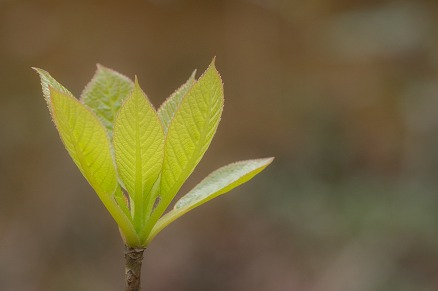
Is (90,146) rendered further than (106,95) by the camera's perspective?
No

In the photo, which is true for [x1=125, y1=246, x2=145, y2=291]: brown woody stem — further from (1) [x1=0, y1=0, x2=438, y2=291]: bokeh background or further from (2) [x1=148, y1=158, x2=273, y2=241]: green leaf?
(1) [x1=0, y1=0, x2=438, y2=291]: bokeh background

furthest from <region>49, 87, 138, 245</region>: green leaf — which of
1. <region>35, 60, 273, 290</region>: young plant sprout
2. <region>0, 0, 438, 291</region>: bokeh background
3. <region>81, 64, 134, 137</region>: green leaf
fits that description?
<region>0, 0, 438, 291</region>: bokeh background

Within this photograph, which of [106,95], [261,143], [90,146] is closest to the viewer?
[90,146]

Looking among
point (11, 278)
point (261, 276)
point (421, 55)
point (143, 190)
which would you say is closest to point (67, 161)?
point (11, 278)

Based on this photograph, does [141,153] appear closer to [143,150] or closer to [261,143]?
[143,150]

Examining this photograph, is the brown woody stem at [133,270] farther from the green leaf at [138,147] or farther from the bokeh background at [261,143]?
the bokeh background at [261,143]

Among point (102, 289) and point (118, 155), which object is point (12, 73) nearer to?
point (102, 289)

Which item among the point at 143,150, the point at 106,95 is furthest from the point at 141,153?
the point at 106,95

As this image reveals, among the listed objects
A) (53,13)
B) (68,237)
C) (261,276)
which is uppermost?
(53,13)

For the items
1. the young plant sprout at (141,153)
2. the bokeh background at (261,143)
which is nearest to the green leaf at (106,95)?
the young plant sprout at (141,153)
